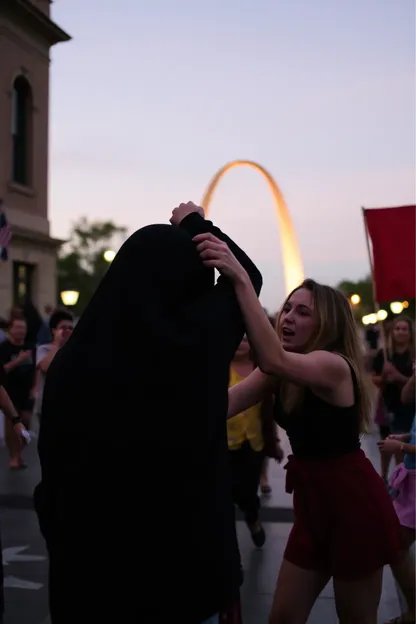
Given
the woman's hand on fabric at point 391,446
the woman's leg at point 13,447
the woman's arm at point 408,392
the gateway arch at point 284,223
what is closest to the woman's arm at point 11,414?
the woman's hand on fabric at point 391,446

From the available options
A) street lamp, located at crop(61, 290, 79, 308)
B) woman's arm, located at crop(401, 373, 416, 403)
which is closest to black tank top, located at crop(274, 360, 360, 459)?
woman's arm, located at crop(401, 373, 416, 403)

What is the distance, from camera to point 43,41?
22.2m

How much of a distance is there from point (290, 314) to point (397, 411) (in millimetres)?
5420

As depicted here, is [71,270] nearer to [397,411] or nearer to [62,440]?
[397,411]

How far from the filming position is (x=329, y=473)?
11.0 feet

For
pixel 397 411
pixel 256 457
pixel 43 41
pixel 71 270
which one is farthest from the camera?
pixel 71 270

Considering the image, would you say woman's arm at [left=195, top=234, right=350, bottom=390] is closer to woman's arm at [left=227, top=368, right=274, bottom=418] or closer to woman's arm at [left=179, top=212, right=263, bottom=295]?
woman's arm at [left=179, top=212, right=263, bottom=295]

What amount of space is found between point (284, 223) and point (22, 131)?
2565cm

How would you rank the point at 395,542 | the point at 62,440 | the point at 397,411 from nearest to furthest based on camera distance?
the point at 62,440 → the point at 395,542 → the point at 397,411

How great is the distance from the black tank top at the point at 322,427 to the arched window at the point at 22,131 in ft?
62.9

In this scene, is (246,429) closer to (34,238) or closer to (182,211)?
(182,211)

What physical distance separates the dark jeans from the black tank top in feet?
10.9

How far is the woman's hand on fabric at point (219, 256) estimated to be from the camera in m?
2.11

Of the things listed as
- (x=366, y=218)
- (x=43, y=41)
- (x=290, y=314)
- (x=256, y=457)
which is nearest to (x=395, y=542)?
(x=290, y=314)
